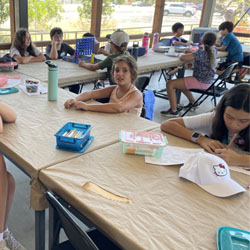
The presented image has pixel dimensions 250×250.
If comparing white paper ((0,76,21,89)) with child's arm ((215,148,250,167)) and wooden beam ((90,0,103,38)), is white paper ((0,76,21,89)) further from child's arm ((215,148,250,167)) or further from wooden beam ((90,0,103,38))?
wooden beam ((90,0,103,38))

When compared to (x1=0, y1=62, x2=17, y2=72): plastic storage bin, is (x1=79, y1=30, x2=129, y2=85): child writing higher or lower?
higher

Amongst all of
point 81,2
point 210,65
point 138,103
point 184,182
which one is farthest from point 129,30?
point 184,182

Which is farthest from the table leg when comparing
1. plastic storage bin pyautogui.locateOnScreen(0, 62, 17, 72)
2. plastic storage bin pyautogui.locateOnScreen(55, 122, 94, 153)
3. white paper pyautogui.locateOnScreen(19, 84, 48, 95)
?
plastic storage bin pyautogui.locateOnScreen(0, 62, 17, 72)

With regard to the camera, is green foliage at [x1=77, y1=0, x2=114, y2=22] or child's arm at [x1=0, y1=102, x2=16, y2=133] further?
green foliage at [x1=77, y1=0, x2=114, y2=22]

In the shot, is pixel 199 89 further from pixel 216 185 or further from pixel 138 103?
pixel 216 185

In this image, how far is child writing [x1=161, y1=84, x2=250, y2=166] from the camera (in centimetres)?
131

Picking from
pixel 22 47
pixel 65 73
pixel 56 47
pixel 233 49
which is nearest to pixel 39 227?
pixel 65 73

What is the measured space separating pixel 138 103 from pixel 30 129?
75 centimetres

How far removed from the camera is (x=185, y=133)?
151 centimetres

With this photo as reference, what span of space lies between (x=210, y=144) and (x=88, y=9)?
416 cm

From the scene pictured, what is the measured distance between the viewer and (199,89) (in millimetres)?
3578

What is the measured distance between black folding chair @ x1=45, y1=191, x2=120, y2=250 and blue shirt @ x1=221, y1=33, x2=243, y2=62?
4214mm

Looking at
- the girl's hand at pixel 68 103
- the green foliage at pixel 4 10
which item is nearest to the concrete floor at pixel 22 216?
the girl's hand at pixel 68 103

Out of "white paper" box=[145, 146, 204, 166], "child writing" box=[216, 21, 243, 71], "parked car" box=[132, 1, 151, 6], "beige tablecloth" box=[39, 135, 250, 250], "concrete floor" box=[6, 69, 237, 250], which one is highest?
"parked car" box=[132, 1, 151, 6]
